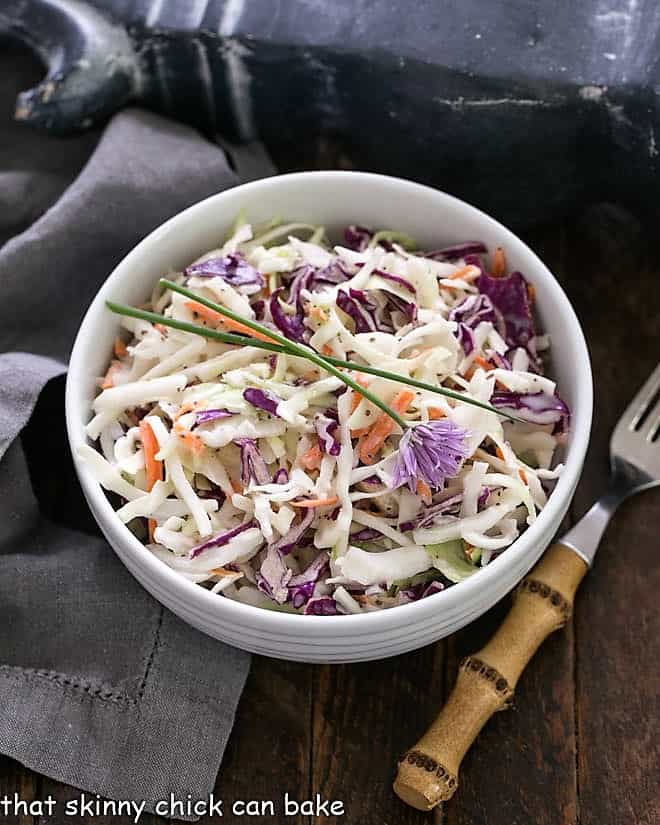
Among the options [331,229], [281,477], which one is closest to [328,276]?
[331,229]

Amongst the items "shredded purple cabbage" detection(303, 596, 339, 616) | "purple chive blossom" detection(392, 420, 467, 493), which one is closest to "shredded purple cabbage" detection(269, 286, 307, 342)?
"purple chive blossom" detection(392, 420, 467, 493)

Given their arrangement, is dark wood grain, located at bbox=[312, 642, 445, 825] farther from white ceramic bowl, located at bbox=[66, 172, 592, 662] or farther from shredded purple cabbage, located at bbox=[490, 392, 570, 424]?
shredded purple cabbage, located at bbox=[490, 392, 570, 424]

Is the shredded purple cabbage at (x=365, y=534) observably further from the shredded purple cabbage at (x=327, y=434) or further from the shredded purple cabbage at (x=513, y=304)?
the shredded purple cabbage at (x=513, y=304)

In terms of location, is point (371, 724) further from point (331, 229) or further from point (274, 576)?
point (331, 229)

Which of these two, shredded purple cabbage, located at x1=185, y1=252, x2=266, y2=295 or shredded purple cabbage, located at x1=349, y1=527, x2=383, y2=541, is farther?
shredded purple cabbage, located at x1=185, y1=252, x2=266, y2=295

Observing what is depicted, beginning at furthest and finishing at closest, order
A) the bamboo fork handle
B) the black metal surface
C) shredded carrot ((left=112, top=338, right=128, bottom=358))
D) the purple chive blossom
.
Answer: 1. the black metal surface
2. shredded carrot ((left=112, top=338, right=128, bottom=358))
3. the bamboo fork handle
4. the purple chive blossom

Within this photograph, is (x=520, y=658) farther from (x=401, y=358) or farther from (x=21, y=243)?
(x=21, y=243)

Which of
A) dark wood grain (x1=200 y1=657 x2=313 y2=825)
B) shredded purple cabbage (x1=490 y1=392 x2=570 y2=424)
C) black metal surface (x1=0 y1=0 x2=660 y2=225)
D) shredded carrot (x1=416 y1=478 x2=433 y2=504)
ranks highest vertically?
black metal surface (x1=0 y1=0 x2=660 y2=225)
